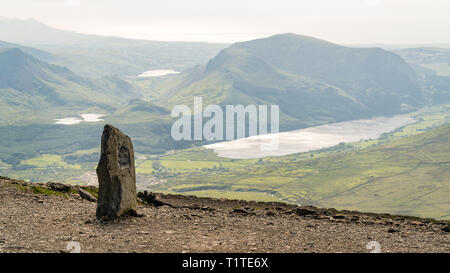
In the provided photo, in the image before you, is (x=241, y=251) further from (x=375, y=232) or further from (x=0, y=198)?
(x=0, y=198)

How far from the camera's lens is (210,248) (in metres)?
21.8

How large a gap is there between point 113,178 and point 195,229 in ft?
17.3

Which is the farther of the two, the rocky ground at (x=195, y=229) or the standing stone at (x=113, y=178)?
the standing stone at (x=113, y=178)

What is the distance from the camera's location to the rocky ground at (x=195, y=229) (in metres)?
22.3

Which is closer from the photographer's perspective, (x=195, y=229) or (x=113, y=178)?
(x=195, y=229)

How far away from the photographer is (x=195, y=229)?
25.9 metres

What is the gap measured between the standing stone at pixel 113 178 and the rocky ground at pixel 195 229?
690mm

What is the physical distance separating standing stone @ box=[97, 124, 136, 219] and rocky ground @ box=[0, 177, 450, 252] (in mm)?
690

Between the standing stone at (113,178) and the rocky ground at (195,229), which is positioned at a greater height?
the standing stone at (113,178)

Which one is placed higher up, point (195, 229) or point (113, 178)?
point (113, 178)

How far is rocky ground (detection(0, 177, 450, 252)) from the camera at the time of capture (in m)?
22.3

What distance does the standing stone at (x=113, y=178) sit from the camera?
85.7 ft
